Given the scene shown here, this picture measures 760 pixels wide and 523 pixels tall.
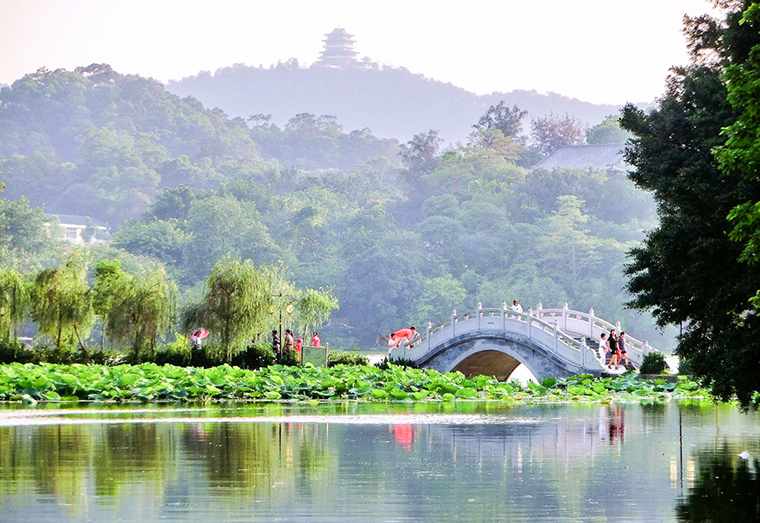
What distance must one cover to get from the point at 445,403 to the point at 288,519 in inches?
644

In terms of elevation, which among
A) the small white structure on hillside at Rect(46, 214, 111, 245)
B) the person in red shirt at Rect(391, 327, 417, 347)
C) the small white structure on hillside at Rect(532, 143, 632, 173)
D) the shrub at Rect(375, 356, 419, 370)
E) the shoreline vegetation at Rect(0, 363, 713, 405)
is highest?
the small white structure on hillside at Rect(532, 143, 632, 173)

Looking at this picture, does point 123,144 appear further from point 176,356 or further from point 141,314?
point 176,356

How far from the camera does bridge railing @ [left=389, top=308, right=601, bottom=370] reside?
3584 cm

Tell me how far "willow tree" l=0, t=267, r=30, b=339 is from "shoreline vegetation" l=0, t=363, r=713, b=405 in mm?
7381

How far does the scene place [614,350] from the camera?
35.8 m

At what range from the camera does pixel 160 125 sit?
13538 cm

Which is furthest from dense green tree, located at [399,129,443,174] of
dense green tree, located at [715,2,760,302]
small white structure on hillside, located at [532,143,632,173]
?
dense green tree, located at [715,2,760,302]

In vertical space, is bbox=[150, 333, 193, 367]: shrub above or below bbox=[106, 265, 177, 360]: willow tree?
below

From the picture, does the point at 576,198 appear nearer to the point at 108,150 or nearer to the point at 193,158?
the point at 108,150

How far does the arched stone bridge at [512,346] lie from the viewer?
1433 inches

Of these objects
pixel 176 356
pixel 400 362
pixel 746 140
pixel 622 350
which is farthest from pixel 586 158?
pixel 746 140

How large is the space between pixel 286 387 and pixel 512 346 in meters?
13.4

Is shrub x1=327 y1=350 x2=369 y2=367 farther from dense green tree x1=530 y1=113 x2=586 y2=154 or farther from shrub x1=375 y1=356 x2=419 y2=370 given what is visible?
dense green tree x1=530 y1=113 x2=586 y2=154

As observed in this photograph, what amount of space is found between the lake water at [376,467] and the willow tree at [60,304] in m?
15.3
